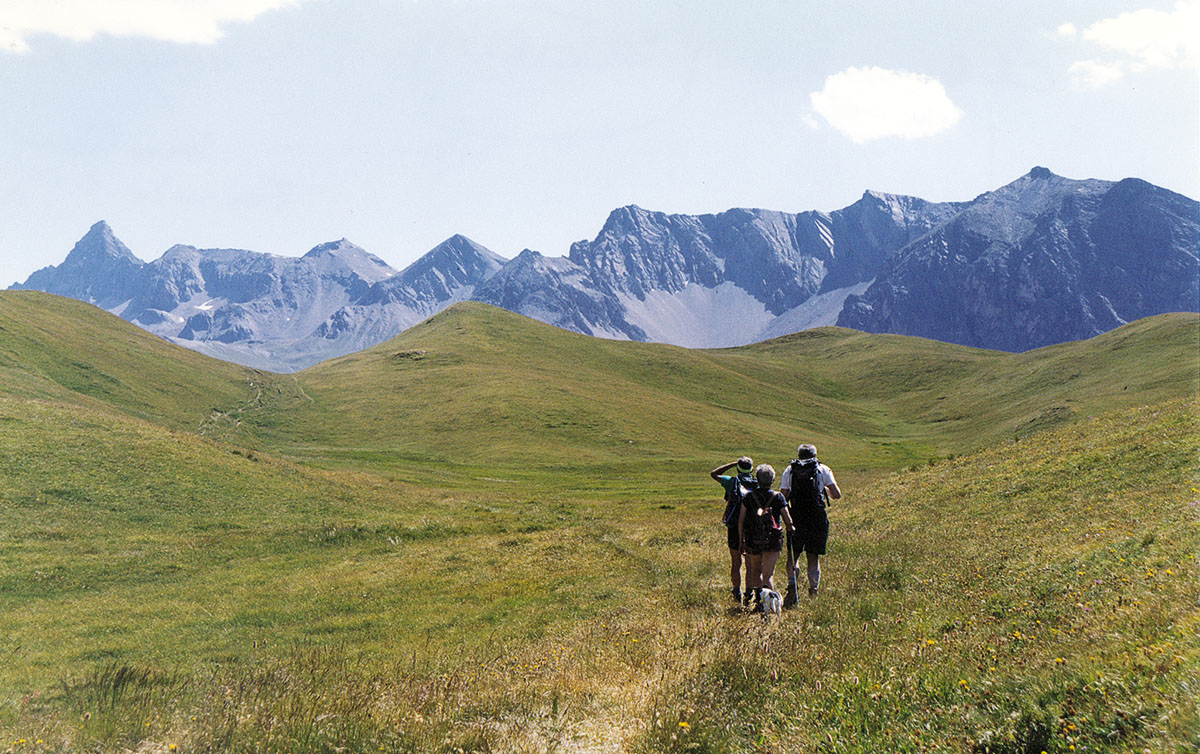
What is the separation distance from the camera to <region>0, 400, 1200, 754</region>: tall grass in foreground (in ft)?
21.2

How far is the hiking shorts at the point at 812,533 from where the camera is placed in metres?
14.9

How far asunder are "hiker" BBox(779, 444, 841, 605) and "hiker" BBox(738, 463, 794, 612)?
534 mm

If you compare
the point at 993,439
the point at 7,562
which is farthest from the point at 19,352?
the point at 993,439

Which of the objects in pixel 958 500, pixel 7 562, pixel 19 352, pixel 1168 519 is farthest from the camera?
pixel 19 352

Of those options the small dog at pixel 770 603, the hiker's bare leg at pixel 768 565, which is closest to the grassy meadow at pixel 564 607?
the small dog at pixel 770 603

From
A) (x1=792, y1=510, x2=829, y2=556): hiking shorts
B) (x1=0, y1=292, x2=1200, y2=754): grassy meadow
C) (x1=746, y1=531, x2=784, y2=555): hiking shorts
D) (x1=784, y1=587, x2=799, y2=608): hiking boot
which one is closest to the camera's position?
(x1=0, y1=292, x2=1200, y2=754): grassy meadow

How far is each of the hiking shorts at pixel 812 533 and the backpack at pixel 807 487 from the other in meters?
0.25

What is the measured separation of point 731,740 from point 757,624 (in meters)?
4.68

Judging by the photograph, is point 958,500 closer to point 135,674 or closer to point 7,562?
point 135,674

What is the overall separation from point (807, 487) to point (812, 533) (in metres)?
1.05

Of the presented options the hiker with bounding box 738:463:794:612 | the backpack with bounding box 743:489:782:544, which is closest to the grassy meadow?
the hiker with bounding box 738:463:794:612

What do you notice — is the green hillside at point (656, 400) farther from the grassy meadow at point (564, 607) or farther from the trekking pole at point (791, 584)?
the trekking pole at point (791, 584)

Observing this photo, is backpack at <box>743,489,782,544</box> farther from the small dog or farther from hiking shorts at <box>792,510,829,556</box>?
the small dog

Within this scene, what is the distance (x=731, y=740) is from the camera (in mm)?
7395
